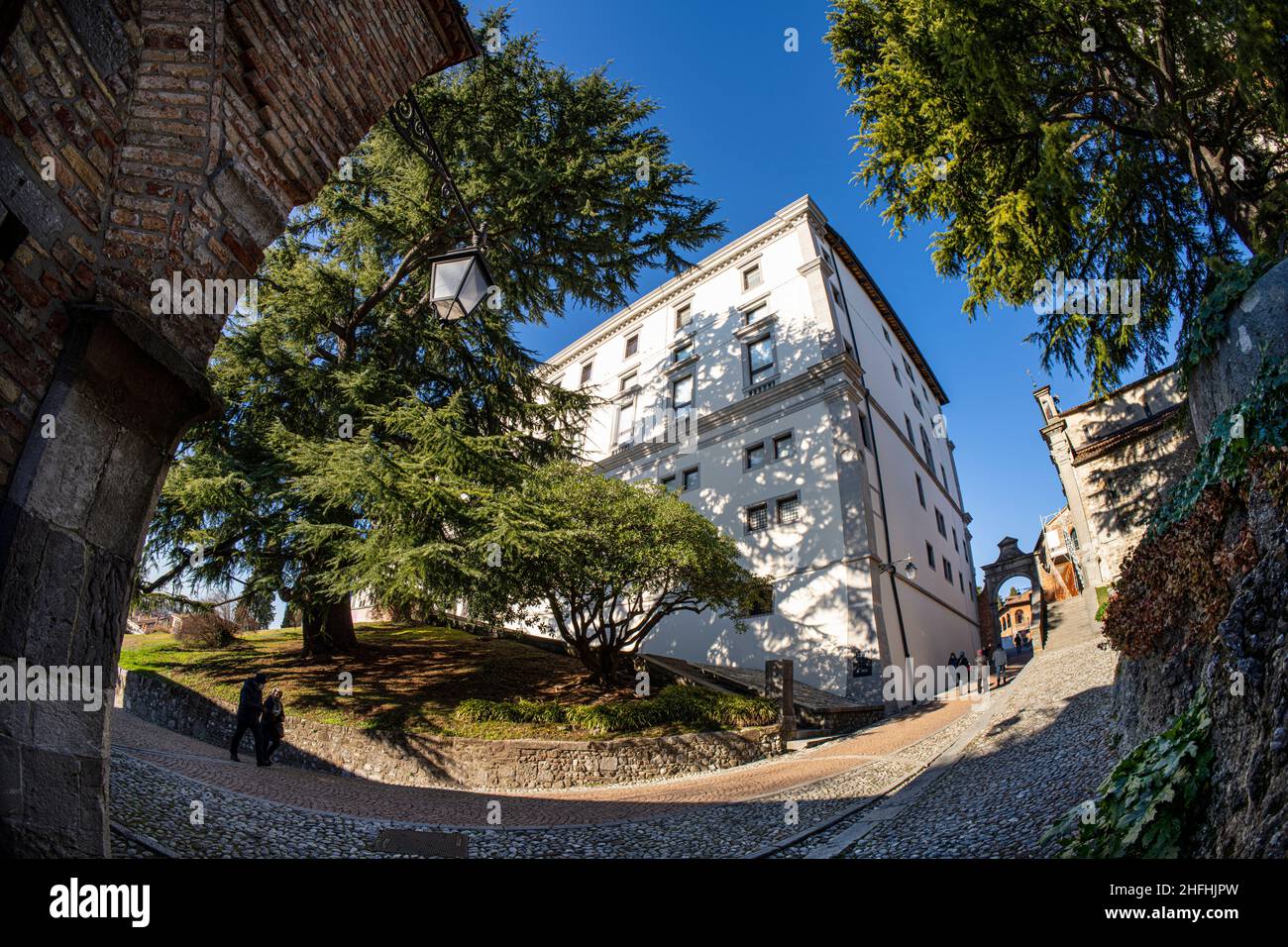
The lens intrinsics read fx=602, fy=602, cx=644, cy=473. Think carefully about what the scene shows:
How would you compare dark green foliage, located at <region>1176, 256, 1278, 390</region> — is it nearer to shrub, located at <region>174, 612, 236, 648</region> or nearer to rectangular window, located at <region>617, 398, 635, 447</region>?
rectangular window, located at <region>617, 398, 635, 447</region>

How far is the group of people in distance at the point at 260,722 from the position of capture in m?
10.4

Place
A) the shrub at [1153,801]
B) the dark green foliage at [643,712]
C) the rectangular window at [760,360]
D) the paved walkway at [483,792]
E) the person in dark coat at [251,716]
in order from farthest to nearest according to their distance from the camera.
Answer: the rectangular window at [760,360] → the dark green foliage at [643,712] → the person in dark coat at [251,716] → the paved walkway at [483,792] → the shrub at [1153,801]

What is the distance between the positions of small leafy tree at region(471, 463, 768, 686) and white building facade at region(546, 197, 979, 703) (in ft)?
12.7

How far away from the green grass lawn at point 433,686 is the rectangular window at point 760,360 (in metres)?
13.7

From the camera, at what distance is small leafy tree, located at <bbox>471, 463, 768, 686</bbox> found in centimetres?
1301

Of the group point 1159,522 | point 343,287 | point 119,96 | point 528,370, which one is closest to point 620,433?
point 528,370

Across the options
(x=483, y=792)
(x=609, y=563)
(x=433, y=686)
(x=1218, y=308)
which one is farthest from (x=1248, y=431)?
(x=433, y=686)

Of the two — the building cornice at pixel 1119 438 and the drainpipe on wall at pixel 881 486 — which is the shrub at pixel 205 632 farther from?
the building cornice at pixel 1119 438

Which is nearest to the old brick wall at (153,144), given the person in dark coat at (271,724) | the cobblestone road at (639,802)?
the cobblestone road at (639,802)

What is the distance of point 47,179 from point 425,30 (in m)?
3.04

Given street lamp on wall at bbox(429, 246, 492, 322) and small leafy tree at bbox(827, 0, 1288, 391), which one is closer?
street lamp on wall at bbox(429, 246, 492, 322)

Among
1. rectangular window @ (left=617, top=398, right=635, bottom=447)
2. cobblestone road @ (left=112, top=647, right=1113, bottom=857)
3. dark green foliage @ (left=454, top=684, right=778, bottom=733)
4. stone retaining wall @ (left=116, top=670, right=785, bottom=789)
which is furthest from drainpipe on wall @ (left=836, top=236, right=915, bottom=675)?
rectangular window @ (left=617, top=398, right=635, bottom=447)

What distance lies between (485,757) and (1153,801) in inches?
388

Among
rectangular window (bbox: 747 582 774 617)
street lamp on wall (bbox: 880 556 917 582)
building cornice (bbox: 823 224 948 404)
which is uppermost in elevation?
building cornice (bbox: 823 224 948 404)
